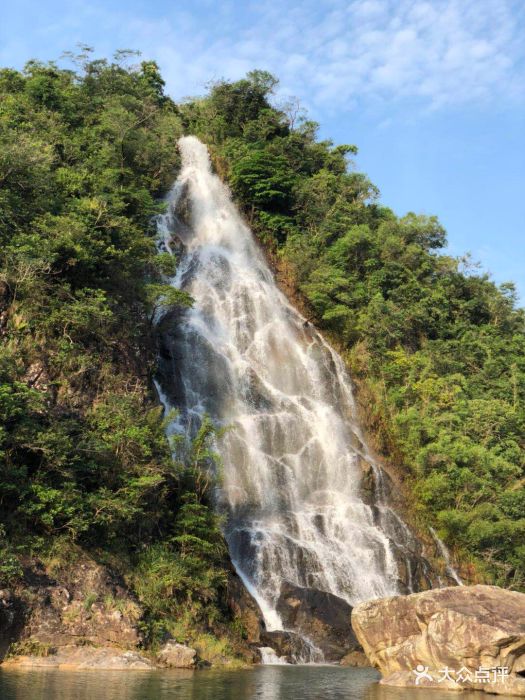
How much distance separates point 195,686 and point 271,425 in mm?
12954

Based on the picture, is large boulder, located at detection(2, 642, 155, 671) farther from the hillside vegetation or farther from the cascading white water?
the cascading white water

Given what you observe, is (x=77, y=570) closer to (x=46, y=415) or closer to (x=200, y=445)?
(x=46, y=415)

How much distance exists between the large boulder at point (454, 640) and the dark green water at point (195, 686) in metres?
0.43

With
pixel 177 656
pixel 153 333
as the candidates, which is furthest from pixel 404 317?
pixel 177 656

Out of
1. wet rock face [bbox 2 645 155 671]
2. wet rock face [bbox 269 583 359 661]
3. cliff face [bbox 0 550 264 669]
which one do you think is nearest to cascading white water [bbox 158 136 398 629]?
wet rock face [bbox 269 583 359 661]

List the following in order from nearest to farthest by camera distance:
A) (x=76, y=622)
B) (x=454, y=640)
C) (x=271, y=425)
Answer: (x=454, y=640) → (x=76, y=622) → (x=271, y=425)

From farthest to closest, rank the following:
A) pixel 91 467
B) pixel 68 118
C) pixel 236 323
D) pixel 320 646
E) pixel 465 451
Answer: pixel 68 118, pixel 236 323, pixel 465 451, pixel 320 646, pixel 91 467

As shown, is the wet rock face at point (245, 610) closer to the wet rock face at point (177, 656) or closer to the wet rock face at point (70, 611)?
the wet rock face at point (177, 656)

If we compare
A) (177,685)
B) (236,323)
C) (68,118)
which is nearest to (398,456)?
(236,323)

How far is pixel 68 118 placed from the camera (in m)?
31.7

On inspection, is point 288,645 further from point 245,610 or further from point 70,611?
point 70,611

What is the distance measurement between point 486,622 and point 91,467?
885cm

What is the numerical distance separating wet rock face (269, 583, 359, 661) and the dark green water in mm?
3346

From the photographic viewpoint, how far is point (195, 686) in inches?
458
